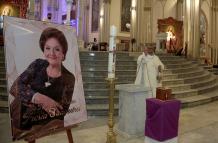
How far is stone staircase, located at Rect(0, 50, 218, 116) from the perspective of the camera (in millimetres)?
7520

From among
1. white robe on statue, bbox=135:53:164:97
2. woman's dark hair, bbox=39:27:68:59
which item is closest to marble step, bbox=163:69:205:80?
white robe on statue, bbox=135:53:164:97

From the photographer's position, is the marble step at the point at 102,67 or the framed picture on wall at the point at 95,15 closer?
the marble step at the point at 102,67

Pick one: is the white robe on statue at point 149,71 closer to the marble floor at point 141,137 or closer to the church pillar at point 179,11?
the marble floor at point 141,137

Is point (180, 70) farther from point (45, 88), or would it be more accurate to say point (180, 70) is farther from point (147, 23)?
point (147, 23)

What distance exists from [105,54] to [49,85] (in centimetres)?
664

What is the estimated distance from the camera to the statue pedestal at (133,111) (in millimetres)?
5207

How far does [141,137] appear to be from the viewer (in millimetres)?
5145

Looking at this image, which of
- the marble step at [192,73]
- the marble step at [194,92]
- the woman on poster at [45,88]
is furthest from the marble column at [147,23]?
the woman on poster at [45,88]

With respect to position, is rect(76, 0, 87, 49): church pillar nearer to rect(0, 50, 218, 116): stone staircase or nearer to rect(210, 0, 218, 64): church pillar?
rect(210, 0, 218, 64): church pillar

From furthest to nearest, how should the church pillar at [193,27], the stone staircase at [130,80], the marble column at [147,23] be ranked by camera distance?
the marble column at [147,23] < the church pillar at [193,27] < the stone staircase at [130,80]

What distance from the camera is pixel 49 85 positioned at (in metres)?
3.31

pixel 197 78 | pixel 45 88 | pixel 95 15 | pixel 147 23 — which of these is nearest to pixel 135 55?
pixel 197 78

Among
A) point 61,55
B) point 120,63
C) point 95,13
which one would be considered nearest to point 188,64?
point 120,63

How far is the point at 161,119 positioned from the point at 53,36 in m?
1.92
